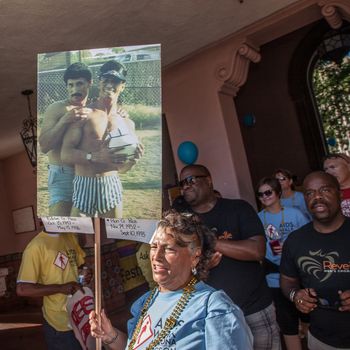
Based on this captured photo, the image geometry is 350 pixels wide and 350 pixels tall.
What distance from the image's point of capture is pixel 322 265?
6.86 ft

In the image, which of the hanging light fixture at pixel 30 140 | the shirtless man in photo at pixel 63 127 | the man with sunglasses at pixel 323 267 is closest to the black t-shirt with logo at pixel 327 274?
the man with sunglasses at pixel 323 267

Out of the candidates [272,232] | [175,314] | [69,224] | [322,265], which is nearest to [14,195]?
[272,232]

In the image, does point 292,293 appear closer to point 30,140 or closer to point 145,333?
point 145,333

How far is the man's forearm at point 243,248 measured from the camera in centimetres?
223

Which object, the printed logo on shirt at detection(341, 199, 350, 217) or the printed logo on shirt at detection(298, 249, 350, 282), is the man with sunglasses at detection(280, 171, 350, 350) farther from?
the printed logo on shirt at detection(341, 199, 350, 217)

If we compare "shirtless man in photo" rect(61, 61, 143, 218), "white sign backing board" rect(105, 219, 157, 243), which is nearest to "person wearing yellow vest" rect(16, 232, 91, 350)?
"white sign backing board" rect(105, 219, 157, 243)

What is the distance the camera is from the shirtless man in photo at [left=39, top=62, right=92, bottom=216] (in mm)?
1948

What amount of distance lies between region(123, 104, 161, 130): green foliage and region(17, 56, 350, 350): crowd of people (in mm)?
52

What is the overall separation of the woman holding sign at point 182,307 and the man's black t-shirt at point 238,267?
69cm

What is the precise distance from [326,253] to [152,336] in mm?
1064

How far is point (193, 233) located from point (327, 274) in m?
0.88

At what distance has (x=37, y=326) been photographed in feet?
22.8

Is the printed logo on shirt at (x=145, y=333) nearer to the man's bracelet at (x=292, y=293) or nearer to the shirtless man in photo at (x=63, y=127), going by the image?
the shirtless man in photo at (x=63, y=127)

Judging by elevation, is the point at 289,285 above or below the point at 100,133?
below
